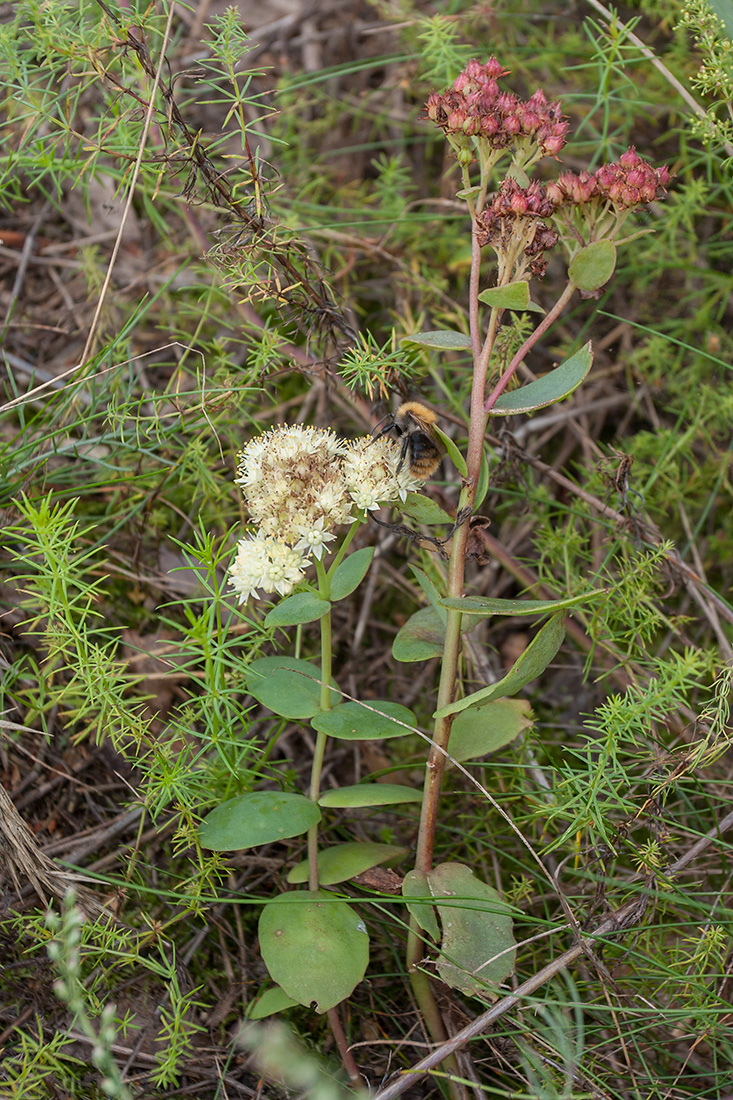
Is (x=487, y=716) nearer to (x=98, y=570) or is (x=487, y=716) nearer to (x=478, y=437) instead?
(x=478, y=437)

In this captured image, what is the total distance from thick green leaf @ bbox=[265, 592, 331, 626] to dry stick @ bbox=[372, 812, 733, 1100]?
0.97 metres

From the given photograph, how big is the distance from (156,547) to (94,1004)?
1480 mm

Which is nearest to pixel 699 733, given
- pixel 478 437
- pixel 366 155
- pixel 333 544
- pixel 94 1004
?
pixel 478 437

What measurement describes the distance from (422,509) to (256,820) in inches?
34.0

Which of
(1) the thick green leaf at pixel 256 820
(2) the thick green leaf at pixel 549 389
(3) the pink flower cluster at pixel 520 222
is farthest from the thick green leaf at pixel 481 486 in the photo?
(1) the thick green leaf at pixel 256 820

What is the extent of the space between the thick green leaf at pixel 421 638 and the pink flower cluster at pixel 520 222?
928 millimetres

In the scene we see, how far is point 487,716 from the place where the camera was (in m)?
2.21

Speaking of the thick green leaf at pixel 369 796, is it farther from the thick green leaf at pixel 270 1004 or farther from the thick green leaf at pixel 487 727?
the thick green leaf at pixel 270 1004

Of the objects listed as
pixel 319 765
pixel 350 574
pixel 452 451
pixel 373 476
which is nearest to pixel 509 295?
pixel 452 451

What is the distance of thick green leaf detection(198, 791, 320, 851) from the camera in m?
1.98

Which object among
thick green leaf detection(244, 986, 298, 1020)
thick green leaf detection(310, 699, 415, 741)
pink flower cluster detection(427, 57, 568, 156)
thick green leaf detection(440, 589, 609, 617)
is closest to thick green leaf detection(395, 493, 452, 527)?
thick green leaf detection(440, 589, 609, 617)

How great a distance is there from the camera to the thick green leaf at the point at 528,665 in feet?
6.04

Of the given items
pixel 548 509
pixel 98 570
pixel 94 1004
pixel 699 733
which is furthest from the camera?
pixel 548 509

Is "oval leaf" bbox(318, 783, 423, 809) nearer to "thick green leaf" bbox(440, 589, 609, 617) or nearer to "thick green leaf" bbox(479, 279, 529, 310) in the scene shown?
"thick green leaf" bbox(440, 589, 609, 617)
